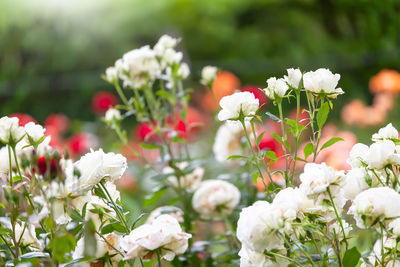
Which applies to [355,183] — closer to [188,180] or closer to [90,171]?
[90,171]

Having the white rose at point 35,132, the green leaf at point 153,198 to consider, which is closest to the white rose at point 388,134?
the white rose at point 35,132

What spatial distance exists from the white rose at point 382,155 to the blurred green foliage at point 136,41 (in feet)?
9.28

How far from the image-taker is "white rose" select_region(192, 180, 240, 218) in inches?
33.7

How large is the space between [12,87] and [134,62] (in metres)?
3.06

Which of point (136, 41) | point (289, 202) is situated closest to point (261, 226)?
point (289, 202)

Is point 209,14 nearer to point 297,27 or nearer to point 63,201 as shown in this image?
point 297,27

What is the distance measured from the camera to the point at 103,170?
0.50 metres

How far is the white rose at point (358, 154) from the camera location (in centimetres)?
52

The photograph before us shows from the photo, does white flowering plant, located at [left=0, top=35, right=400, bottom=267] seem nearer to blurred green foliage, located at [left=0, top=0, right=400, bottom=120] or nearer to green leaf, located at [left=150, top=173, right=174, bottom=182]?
green leaf, located at [left=150, top=173, right=174, bottom=182]

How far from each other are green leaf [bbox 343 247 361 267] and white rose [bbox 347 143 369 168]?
0.09 meters

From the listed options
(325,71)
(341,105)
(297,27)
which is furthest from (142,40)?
(325,71)

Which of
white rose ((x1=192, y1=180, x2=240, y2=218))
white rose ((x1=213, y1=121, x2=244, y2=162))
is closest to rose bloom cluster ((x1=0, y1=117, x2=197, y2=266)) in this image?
white rose ((x1=192, y1=180, x2=240, y2=218))

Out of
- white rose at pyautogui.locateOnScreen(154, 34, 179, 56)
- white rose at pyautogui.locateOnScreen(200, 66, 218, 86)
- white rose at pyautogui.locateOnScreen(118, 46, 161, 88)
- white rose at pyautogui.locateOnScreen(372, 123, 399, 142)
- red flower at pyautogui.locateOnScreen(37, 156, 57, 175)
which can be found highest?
white rose at pyautogui.locateOnScreen(154, 34, 179, 56)

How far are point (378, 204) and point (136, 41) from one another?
13.5 ft
